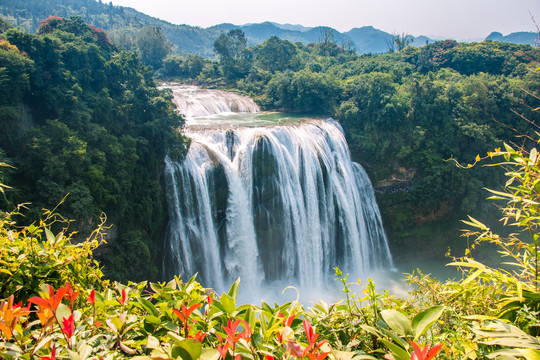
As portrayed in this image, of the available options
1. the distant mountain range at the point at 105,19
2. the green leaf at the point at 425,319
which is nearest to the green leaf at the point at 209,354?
the green leaf at the point at 425,319

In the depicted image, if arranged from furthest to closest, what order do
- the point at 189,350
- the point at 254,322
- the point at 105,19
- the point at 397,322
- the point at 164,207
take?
1. the point at 105,19
2. the point at 164,207
3. the point at 254,322
4. the point at 397,322
5. the point at 189,350

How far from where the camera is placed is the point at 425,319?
4.83ft

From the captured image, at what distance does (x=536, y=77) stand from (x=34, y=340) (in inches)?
1141

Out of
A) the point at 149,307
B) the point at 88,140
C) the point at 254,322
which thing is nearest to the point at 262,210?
the point at 88,140

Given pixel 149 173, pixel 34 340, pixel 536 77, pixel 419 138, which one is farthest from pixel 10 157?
pixel 536 77

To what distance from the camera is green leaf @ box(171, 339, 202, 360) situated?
1.27 m

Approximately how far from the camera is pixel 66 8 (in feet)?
268

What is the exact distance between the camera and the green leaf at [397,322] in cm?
144

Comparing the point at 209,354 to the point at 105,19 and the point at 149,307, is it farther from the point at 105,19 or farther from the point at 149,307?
the point at 105,19

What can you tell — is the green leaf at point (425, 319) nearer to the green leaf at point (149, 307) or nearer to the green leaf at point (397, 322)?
the green leaf at point (397, 322)

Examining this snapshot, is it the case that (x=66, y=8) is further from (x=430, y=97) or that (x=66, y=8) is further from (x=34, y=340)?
(x=34, y=340)

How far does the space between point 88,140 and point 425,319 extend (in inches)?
444

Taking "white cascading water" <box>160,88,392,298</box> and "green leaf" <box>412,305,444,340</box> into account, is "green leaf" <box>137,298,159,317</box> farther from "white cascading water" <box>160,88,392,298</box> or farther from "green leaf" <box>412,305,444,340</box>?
"white cascading water" <box>160,88,392,298</box>

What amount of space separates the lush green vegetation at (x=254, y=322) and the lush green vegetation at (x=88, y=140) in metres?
6.65
